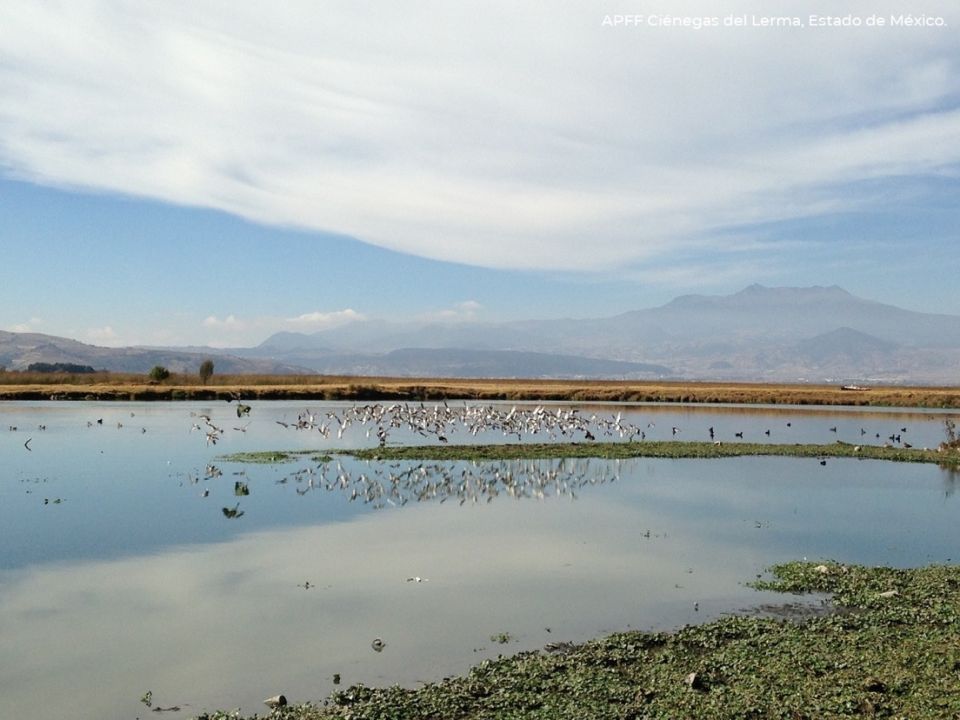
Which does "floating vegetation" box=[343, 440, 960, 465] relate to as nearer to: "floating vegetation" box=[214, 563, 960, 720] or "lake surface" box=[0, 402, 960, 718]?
"lake surface" box=[0, 402, 960, 718]

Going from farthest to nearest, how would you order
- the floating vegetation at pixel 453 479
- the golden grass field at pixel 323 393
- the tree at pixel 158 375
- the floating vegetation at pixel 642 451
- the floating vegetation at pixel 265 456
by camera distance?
the tree at pixel 158 375 → the golden grass field at pixel 323 393 → the floating vegetation at pixel 642 451 → the floating vegetation at pixel 265 456 → the floating vegetation at pixel 453 479

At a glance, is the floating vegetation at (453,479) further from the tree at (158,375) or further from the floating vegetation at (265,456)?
the tree at (158,375)

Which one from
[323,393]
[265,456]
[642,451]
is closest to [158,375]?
[323,393]

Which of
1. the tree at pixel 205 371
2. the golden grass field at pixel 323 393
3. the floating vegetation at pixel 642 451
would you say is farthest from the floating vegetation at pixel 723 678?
the tree at pixel 205 371

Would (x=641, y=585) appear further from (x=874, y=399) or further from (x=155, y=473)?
(x=874, y=399)

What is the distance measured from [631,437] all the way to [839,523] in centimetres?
2093

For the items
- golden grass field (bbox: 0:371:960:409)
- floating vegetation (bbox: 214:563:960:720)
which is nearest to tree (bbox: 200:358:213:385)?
golden grass field (bbox: 0:371:960:409)

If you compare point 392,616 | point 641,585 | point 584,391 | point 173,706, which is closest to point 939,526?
point 641,585

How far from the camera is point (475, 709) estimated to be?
33.2 ft

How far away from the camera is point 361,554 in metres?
18.3

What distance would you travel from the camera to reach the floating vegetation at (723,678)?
9.98m

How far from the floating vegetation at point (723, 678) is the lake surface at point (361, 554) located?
0.85 meters

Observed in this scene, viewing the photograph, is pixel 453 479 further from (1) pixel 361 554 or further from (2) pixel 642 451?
(1) pixel 361 554

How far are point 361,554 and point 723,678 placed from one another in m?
9.04
